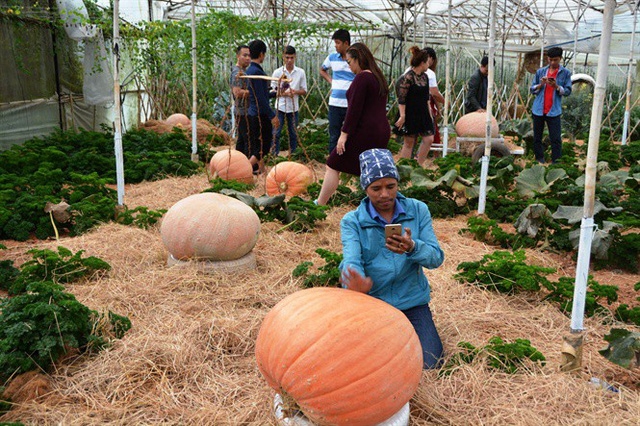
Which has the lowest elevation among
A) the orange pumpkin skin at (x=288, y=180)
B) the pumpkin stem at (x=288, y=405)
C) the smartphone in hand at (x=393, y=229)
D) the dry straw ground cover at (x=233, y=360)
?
the dry straw ground cover at (x=233, y=360)

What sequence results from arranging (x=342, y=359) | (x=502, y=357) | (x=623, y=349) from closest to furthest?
(x=342, y=359) → (x=623, y=349) → (x=502, y=357)

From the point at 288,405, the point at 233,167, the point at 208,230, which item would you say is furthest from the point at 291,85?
the point at 288,405

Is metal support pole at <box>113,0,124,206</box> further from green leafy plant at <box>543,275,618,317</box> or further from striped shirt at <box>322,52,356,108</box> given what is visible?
green leafy plant at <box>543,275,618,317</box>

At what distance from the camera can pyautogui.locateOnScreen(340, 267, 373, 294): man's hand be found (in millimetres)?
2834

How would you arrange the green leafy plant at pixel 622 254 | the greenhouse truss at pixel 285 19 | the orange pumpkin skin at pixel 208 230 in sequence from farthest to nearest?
the greenhouse truss at pixel 285 19
the green leafy plant at pixel 622 254
the orange pumpkin skin at pixel 208 230

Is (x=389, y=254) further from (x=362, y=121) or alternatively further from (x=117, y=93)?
(x=117, y=93)

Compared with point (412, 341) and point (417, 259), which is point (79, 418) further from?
point (417, 259)

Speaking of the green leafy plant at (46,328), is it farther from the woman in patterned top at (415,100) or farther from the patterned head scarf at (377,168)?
the woman in patterned top at (415,100)

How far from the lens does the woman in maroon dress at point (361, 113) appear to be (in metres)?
5.54

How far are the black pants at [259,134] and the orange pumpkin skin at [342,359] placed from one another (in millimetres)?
5579

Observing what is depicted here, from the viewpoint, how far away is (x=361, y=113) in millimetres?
5664

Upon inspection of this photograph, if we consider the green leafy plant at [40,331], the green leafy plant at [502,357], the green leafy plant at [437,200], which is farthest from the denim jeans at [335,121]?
the green leafy plant at [40,331]

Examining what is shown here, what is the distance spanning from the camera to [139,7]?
52.3ft

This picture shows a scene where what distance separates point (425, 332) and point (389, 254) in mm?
499
